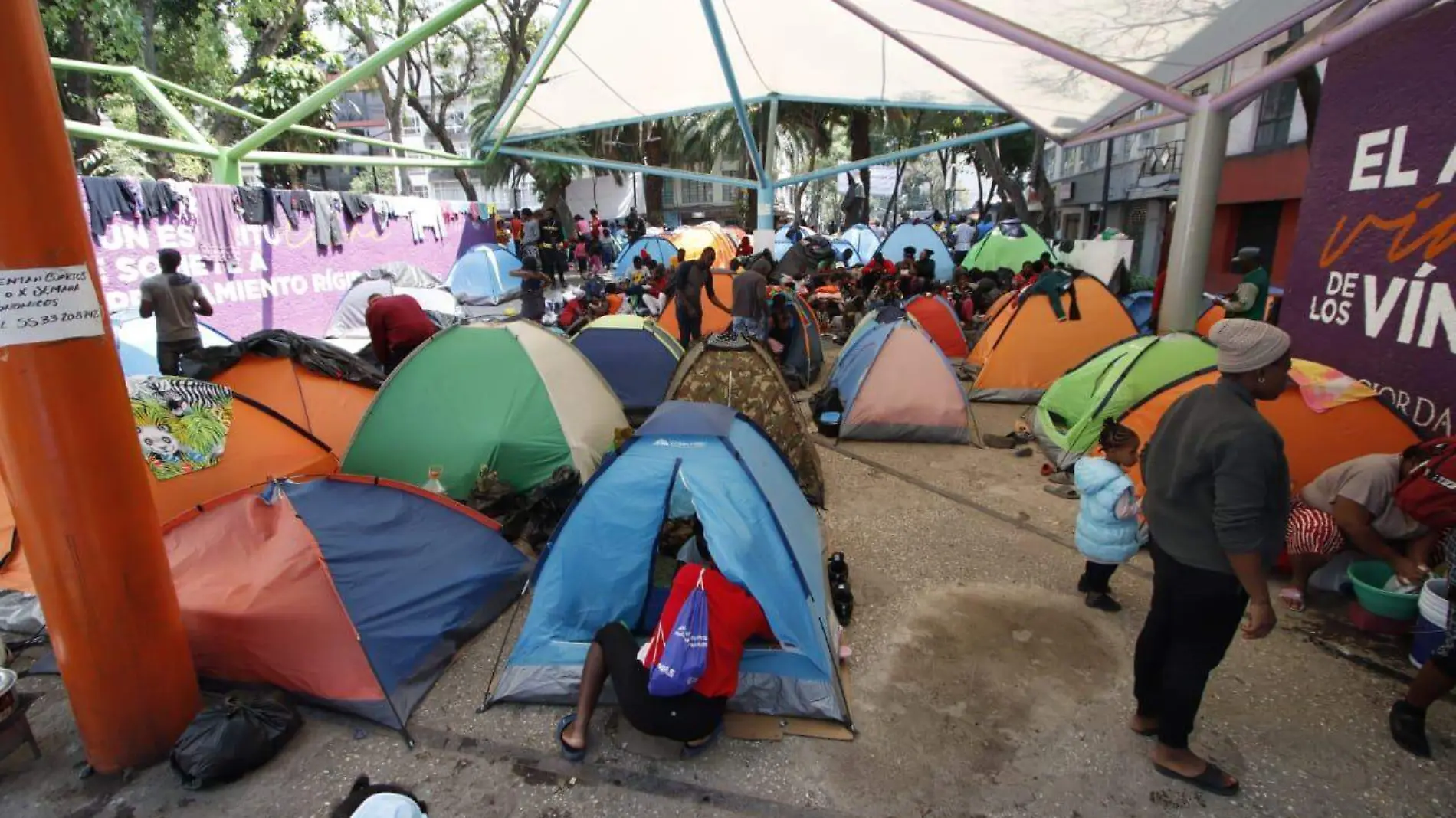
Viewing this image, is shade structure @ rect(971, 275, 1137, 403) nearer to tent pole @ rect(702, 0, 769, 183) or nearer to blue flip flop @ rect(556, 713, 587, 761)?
tent pole @ rect(702, 0, 769, 183)

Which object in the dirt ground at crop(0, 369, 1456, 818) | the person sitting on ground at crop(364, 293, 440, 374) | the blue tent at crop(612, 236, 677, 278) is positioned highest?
the blue tent at crop(612, 236, 677, 278)

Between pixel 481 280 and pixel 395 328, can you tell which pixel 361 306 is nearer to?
pixel 481 280

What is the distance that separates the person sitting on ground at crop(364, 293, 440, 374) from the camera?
6742 millimetres

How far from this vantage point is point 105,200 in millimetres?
9461

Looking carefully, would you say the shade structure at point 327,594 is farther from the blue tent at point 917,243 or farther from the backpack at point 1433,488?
the blue tent at point 917,243

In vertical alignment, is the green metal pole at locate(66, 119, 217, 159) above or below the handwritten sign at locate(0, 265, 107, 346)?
above

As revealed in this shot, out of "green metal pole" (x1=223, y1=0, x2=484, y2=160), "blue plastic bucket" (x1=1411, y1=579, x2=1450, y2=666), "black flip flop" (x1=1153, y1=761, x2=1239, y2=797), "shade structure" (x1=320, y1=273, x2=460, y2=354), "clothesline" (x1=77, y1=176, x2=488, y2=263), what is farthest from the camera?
"shade structure" (x1=320, y1=273, x2=460, y2=354)

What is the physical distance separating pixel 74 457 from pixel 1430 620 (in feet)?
19.7

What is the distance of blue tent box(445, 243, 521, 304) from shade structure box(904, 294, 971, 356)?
32.4 feet

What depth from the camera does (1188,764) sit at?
9.63ft

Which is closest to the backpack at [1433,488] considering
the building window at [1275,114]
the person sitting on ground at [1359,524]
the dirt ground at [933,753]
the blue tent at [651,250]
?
the person sitting on ground at [1359,524]

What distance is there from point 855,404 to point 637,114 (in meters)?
9.83

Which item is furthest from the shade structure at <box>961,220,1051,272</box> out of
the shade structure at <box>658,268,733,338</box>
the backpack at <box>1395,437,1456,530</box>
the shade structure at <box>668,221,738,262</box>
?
the backpack at <box>1395,437,1456,530</box>

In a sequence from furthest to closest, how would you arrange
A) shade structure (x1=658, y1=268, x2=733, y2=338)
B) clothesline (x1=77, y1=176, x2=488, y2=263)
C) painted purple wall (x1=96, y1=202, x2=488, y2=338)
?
shade structure (x1=658, y1=268, x2=733, y2=338), painted purple wall (x1=96, y1=202, x2=488, y2=338), clothesline (x1=77, y1=176, x2=488, y2=263)
